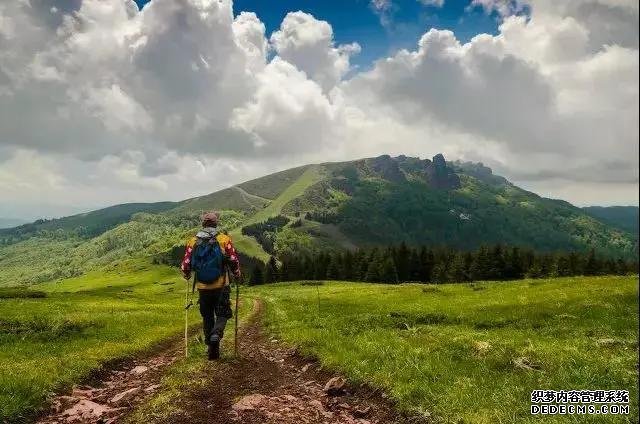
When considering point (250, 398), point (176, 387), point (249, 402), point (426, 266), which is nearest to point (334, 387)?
point (250, 398)

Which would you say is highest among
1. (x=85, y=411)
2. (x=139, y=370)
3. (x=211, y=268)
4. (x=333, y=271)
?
(x=211, y=268)

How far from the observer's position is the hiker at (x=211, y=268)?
1669cm

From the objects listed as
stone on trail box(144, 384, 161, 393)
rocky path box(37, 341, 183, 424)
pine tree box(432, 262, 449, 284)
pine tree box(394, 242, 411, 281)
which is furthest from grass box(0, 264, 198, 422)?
pine tree box(394, 242, 411, 281)

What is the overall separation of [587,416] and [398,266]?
438 feet

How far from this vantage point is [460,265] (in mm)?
121562

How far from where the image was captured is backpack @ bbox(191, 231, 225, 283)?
16672mm

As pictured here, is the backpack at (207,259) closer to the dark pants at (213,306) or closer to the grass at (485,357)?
the dark pants at (213,306)

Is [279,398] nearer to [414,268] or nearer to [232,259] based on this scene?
[232,259]

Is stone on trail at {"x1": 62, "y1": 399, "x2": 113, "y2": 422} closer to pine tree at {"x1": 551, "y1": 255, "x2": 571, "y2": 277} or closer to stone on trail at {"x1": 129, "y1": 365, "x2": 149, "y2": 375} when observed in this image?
stone on trail at {"x1": 129, "y1": 365, "x2": 149, "y2": 375}

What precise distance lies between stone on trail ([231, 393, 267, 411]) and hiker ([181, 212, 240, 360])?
549 cm

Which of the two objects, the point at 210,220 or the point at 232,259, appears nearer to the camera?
the point at 232,259

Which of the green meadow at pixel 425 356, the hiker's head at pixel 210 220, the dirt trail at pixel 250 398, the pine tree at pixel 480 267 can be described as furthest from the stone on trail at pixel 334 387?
the pine tree at pixel 480 267

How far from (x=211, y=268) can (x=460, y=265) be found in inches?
4447

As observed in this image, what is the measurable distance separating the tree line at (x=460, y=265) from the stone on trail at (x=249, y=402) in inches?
4436
